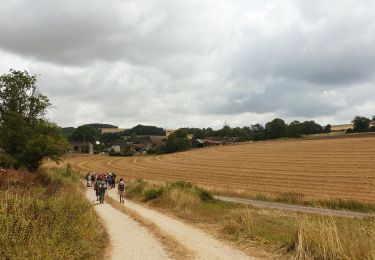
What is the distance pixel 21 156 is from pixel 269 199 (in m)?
27.4

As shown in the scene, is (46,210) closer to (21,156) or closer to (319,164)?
(21,156)

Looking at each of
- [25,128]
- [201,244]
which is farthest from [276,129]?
[201,244]

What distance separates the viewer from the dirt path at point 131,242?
37.0 feet

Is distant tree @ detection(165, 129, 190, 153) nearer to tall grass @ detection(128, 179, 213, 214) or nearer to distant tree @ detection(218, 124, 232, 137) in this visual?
distant tree @ detection(218, 124, 232, 137)

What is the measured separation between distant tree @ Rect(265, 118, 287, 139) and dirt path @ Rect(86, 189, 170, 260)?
11425 centimetres

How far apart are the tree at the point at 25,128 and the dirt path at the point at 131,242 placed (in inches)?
1260

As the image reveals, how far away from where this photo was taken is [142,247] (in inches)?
486

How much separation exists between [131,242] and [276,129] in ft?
393

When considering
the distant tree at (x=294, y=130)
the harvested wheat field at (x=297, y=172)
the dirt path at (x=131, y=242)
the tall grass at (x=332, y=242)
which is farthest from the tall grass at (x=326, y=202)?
the distant tree at (x=294, y=130)

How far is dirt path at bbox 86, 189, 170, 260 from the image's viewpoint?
11273mm

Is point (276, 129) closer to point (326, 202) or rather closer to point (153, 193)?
point (326, 202)

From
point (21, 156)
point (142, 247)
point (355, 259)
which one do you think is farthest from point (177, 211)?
point (21, 156)

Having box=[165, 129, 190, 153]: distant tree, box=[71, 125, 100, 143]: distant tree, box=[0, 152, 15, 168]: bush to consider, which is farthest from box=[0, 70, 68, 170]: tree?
box=[71, 125, 100, 143]: distant tree

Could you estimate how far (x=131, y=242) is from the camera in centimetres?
1323
